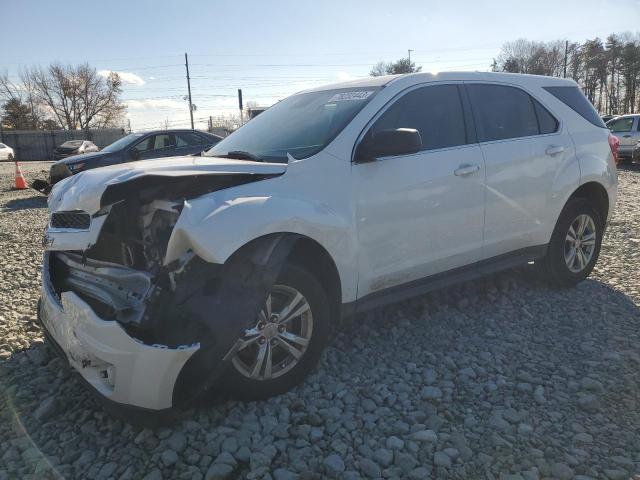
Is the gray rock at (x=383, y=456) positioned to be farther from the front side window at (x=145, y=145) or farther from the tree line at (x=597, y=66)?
the tree line at (x=597, y=66)

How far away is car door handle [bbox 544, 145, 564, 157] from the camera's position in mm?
4184

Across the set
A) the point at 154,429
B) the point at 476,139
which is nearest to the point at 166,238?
the point at 154,429

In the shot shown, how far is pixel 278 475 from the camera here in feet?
7.32

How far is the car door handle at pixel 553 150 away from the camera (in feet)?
13.7

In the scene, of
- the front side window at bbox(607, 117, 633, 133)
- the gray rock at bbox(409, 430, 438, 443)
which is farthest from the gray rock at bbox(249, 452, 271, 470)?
the front side window at bbox(607, 117, 633, 133)

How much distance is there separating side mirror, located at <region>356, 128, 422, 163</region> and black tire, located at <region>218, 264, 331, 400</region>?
84 cm

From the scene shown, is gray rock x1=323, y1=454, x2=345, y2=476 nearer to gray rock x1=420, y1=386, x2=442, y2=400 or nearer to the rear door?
gray rock x1=420, y1=386, x2=442, y2=400

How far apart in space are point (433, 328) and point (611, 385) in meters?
1.23

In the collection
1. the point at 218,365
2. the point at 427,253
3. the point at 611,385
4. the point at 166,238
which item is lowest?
the point at 611,385

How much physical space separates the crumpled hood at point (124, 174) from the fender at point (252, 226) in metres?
0.17

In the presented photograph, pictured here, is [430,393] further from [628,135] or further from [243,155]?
[628,135]

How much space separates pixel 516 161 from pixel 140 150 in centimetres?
908

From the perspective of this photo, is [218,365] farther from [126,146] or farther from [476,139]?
[126,146]

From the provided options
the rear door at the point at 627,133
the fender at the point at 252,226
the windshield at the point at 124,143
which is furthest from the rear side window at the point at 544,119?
the rear door at the point at 627,133
